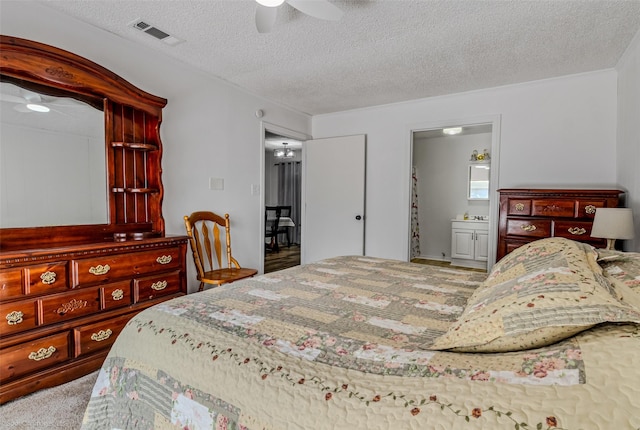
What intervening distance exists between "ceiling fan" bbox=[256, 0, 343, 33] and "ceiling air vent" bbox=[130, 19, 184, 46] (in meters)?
0.93

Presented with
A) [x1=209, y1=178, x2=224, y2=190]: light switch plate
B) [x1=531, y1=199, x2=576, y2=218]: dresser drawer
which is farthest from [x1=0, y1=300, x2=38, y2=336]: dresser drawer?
[x1=531, y1=199, x2=576, y2=218]: dresser drawer

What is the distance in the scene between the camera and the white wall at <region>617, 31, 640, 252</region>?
2.43m

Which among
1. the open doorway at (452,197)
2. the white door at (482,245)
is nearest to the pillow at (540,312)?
the open doorway at (452,197)

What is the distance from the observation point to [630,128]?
261 centimetres

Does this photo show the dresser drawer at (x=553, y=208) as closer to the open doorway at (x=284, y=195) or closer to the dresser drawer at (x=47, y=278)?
the dresser drawer at (x=47, y=278)

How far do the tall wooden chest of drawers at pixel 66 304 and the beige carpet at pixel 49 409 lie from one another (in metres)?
0.05

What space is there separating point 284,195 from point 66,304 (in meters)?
6.67

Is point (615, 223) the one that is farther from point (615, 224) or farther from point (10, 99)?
point (10, 99)

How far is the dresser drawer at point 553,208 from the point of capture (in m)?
2.75

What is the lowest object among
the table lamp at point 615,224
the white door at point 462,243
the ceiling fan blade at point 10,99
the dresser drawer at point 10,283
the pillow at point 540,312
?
the white door at point 462,243

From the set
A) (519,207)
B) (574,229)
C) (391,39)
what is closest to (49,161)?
(391,39)

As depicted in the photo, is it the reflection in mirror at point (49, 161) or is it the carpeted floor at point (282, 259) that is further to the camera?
the carpeted floor at point (282, 259)

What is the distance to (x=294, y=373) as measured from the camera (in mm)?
817

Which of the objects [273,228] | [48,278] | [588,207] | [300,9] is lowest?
[273,228]
